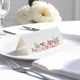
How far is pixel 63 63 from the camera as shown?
1.59 feet

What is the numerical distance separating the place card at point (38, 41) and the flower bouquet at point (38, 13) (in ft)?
1.20

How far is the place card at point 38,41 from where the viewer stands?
0.56 meters

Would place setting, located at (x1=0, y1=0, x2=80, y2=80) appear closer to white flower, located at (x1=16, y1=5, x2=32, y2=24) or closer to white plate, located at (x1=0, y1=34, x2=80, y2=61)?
white plate, located at (x1=0, y1=34, x2=80, y2=61)

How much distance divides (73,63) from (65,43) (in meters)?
0.17

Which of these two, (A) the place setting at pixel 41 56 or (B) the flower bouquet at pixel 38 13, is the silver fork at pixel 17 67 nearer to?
(A) the place setting at pixel 41 56

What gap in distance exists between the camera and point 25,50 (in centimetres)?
56

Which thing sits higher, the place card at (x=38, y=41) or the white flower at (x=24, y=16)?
the white flower at (x=24, y=16)

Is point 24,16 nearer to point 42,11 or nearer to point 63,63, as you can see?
point 42,11

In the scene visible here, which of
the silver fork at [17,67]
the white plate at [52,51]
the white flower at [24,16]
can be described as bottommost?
the silver fork at [17,67]

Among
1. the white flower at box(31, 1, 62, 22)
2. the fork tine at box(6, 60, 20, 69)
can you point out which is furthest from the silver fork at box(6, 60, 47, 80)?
the white flower at box(31, 1, 62, 22)

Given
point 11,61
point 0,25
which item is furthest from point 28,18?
point 11,61

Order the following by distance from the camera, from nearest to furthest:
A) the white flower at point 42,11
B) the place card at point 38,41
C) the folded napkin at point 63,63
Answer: the folded napkin at point 63,63 → the place card at point 38,41 → the white flower at point 42,11

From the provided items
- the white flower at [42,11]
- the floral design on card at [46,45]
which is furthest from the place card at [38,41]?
the white flower at [42,11]

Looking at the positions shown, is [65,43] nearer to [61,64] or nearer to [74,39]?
[74,39]
